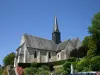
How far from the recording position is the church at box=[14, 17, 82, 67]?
194 ft

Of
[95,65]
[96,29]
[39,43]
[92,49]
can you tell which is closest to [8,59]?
[39,43]

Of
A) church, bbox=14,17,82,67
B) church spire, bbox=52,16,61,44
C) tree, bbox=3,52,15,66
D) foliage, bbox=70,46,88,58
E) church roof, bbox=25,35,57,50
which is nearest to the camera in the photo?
foliage, bbox=70,46,88,58

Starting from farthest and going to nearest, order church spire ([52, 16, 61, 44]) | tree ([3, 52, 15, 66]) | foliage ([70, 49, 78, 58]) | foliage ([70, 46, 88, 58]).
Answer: tree ([3, 52, 15, 66]), church spire ([52, 16, 61, 44]), foliage ([70, 49, 78, 58]), foliage ([70, 46, 88, 58])

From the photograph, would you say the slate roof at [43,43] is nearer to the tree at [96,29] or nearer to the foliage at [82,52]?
the foliage at [82,52]

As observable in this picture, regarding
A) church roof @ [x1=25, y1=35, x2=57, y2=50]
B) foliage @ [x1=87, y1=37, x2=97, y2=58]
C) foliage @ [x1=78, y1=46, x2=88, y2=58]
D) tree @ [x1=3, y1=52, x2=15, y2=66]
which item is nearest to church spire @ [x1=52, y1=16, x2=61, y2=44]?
church roof @ [x1=25, y1=35, x2=57, y2=50]

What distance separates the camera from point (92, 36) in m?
47.8

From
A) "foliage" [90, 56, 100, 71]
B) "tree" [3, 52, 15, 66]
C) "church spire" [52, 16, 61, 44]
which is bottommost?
"foliage" [90, 56, 100, 71]

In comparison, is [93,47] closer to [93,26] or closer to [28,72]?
[93,26]

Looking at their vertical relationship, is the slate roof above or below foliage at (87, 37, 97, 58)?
above

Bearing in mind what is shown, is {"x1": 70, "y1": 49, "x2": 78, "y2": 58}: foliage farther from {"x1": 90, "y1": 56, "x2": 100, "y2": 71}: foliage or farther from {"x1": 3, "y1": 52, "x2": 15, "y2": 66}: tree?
{"x1": 3, "y1": 52, "x2": 15, "y2": 66}: tree

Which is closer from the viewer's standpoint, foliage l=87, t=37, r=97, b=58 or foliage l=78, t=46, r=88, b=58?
Result: foliage l=87, t=37, r=97, b=58

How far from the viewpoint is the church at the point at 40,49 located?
59.0 metres

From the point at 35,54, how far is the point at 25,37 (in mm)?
5401

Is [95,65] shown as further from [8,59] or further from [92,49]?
[8,59]
